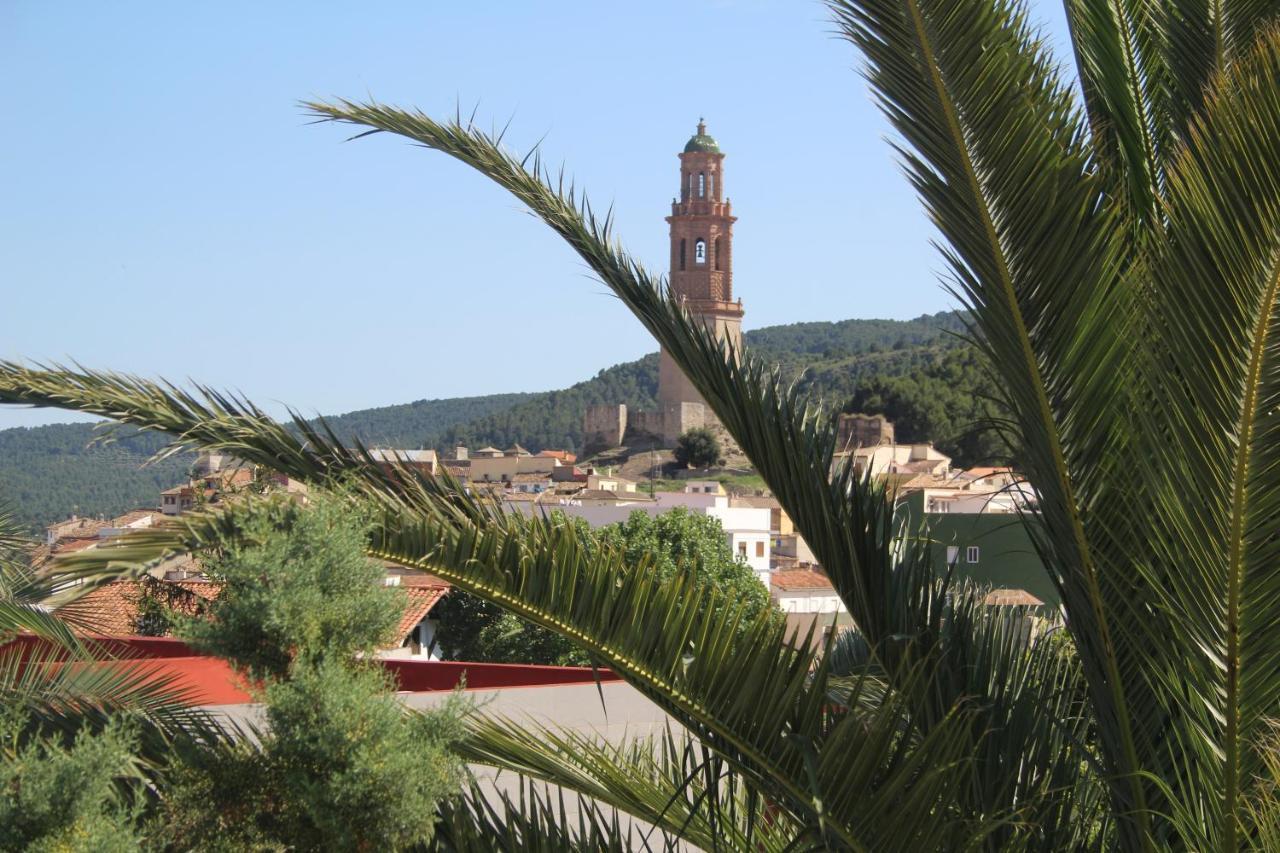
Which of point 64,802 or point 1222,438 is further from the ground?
point 1222,438

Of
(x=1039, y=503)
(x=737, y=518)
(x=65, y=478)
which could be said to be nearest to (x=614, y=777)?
(x=1039, y=503)

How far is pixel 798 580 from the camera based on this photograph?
3206 cm

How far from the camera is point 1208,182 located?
92.2 inches

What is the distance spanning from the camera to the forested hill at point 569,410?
46.4 metres

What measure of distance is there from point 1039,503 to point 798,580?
29.6 metres

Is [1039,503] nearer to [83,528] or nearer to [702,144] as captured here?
[83,528]

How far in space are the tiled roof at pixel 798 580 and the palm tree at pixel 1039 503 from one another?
26.7 metres

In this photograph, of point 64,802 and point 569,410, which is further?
point 569,410

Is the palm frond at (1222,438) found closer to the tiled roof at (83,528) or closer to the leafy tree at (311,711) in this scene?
the leafy tree at (311,711)

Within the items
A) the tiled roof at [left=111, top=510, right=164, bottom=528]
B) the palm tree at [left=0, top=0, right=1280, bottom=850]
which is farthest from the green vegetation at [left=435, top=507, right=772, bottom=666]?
the palm tree at [left=0, top=0, right=1280, bottom=850]

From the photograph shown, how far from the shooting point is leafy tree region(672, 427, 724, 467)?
228 feet

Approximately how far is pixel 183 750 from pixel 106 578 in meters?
0.62

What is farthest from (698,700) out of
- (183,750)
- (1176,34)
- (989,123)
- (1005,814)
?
(1176,34)

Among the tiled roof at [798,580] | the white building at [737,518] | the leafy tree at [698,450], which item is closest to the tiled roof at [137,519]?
the white building at [737,518]
